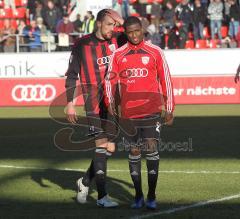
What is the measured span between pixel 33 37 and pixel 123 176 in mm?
19347

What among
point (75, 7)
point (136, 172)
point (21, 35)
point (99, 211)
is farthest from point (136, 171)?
point (75, 7)

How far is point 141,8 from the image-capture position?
107ft

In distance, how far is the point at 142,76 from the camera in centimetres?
884

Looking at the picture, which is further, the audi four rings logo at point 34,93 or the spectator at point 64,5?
the spectator at point 64,5

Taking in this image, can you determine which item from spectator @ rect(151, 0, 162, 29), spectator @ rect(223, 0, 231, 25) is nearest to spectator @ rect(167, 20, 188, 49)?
spectator @ rect(151, 0, 162, 29)

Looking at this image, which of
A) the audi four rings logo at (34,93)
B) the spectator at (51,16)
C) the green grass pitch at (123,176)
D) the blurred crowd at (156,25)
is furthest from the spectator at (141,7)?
the green grass pitch at (123,176)

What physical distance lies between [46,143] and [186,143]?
2.78m

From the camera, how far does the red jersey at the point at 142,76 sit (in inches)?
348

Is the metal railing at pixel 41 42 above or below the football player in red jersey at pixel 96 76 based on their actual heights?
below

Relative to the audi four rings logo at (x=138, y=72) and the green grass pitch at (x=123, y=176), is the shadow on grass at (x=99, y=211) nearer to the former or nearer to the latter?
the green grass pitch at (x=123, y=176)

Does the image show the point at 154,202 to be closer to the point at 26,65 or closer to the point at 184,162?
the point at 184,162

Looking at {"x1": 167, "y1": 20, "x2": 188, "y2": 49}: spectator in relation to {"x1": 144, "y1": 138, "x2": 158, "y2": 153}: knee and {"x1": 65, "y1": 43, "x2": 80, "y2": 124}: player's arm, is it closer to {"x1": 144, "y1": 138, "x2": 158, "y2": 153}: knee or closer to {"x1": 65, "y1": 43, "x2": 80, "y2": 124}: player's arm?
{"x1": 65, "y1": 43, "x2": 80, "y2": 124}: player's arm

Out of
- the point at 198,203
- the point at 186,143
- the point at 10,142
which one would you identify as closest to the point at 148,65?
the point at 198,203

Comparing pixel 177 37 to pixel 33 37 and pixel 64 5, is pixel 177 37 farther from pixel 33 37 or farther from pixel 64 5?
pixel 64 5
